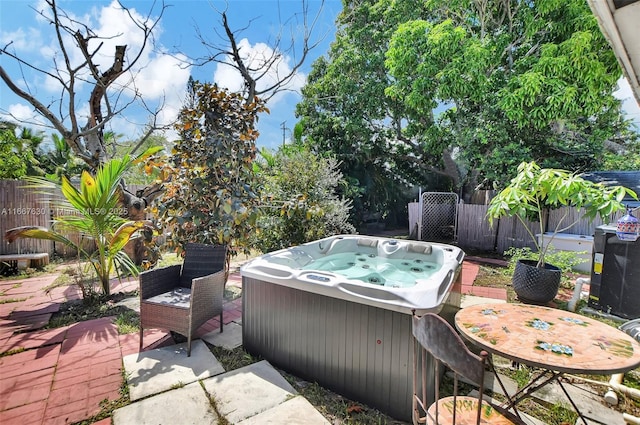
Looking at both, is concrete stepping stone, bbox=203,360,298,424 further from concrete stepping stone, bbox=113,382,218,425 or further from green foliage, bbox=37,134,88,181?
green foliage, bbox=37,134,88,181

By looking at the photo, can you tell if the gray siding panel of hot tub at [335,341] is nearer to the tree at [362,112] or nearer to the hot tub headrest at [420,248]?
the hot tub headrest at [420,248]

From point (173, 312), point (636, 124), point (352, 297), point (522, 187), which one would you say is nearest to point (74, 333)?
point (173, 312)

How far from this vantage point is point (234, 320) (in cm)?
390

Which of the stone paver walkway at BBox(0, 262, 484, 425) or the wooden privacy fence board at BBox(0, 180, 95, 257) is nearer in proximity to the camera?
the stone paver walkway at BBox(0, 262, 484, 425)

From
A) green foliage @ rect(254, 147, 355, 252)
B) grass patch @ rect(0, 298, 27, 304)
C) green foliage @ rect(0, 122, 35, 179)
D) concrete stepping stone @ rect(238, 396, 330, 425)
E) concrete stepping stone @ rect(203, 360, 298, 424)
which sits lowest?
concrete stepping stone @ rect(203, 360, 298, 424)

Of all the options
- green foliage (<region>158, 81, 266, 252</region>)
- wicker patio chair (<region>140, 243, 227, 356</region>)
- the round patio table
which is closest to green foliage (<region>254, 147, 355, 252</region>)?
green foliage (<region>158, 81, 266, 252</region>)

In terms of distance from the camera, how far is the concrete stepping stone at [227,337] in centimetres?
330

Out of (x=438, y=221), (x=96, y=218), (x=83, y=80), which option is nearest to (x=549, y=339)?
(x=96, y=218)

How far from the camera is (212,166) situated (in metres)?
3.99

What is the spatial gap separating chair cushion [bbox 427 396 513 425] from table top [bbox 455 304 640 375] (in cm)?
34

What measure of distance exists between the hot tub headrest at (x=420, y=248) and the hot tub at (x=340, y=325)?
1269mm

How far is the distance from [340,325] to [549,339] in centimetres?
140

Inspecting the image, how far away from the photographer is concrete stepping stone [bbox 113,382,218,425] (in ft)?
7.04

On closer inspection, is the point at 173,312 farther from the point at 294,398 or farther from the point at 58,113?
the point at 58,113
